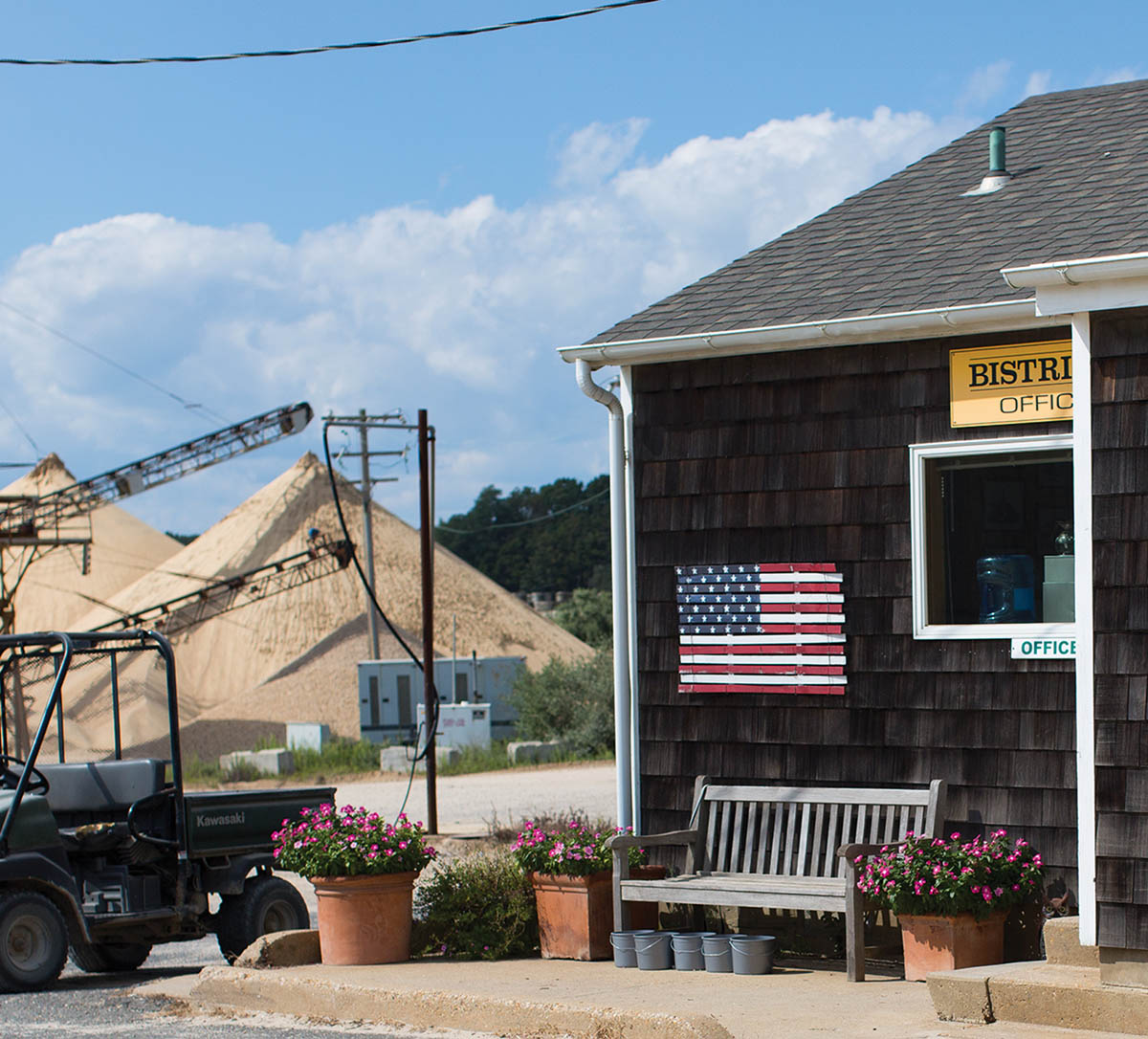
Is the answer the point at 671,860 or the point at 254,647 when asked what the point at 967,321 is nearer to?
the point at 671,860

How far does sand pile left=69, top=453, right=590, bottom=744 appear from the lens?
52.5 m

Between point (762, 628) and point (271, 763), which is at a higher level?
point (762, 628)

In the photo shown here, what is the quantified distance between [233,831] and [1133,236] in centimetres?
641

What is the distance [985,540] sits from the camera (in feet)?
29.4

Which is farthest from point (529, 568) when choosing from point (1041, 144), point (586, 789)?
point (1041, 144)

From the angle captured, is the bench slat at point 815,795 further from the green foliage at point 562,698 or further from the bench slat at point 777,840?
the green foliage at point 562,698

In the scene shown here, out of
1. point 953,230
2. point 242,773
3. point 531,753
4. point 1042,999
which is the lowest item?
point 242,773

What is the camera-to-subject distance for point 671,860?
9.63 meters

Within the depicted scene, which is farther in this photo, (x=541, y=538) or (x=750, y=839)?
(x=541, y=538)

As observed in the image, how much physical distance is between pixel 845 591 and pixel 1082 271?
2.74 m

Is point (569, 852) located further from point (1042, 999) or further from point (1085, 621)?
point (1085, 621)

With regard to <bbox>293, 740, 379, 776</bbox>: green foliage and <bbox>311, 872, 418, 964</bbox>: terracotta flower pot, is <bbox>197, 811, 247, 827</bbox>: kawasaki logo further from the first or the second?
<bbox>293, 740, 379, 776</bbox>: green foliage

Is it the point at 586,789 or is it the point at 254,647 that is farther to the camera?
the point at 254,647

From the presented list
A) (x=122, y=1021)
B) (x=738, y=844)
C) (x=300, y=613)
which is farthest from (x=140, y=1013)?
(x=300, y=613)
